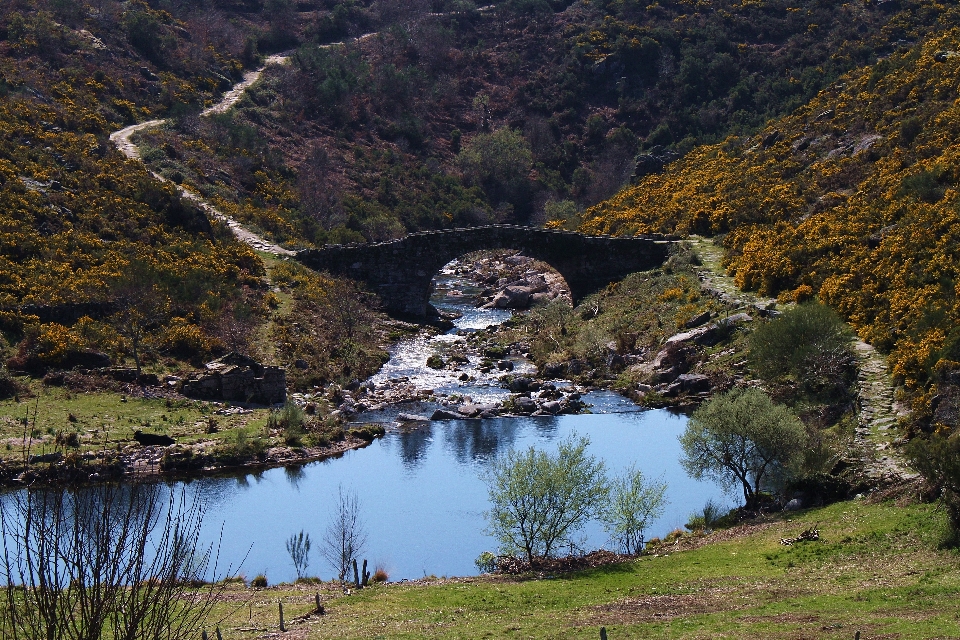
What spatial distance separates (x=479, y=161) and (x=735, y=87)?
25695mm

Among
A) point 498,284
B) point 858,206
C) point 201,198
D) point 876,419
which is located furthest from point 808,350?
point 201,198

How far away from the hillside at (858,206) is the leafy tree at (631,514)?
9914 millimetres

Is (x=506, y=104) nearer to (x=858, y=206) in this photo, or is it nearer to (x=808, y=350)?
(x=858, y=206)

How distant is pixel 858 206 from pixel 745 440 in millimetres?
29159

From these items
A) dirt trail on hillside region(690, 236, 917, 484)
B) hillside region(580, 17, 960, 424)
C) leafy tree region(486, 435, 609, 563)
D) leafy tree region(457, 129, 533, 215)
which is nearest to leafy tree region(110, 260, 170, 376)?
leafy tree region(486, 435, 609, 563)

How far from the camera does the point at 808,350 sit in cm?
4609

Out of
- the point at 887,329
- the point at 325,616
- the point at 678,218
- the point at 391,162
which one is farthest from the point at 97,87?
the point at 325,616

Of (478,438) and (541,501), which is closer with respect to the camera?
(541,501)

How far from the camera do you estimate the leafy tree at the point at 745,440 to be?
37062 mm

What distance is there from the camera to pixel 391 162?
351 ft

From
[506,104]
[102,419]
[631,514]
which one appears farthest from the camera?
[506,104]

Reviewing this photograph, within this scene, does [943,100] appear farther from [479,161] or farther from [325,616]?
[325,616]

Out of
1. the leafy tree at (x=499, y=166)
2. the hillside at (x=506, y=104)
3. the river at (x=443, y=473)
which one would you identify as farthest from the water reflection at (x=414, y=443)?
the leafy tree at (x=499, y=166)

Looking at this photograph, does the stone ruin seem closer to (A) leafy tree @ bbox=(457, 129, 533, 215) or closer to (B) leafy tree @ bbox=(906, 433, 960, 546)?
(B) leafy tree @ bbox=(906, 433, 960, 546)
